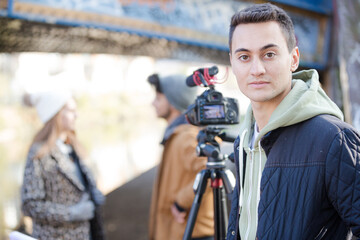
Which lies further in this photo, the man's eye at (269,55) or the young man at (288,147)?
the man's eye at (269,55)

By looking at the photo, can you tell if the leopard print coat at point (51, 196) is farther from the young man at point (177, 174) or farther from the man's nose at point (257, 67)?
the man's nose at point (257, 67)

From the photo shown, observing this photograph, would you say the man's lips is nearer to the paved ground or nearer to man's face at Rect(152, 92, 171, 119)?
man's face at Rect(152, 92, 171, 119)

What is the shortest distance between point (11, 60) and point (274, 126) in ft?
14.2

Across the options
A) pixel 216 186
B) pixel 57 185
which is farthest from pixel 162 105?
pixel 216 186

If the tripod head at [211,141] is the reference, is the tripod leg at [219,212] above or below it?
below

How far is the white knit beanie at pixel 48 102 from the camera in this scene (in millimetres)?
2443

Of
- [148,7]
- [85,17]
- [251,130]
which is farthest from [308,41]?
[251,130]

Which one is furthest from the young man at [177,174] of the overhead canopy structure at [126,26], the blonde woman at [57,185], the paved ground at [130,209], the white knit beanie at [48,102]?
the paved ground at [130,209]

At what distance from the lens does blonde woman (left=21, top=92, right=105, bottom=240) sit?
2311mm

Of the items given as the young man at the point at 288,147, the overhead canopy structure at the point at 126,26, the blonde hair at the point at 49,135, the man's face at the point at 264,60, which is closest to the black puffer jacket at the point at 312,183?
the young man at the point at 288,147

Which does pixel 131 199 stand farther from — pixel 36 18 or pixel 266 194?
pixel 266 194

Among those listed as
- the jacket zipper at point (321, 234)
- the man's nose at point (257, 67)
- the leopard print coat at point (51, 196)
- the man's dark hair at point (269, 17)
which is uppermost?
the man's dark hair at point (269, 17)

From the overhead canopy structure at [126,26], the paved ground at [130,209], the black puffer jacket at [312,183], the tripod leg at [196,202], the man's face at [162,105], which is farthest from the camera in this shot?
the paved ground at [130,209]

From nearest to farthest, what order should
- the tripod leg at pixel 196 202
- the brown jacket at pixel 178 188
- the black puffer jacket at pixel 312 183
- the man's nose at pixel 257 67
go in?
the black puffer jacket at pixel 312 183 < the man's nose at pixel 257 67 < the tripod leg at pixel 196 202 < the brown jacket at pixel 178 188
